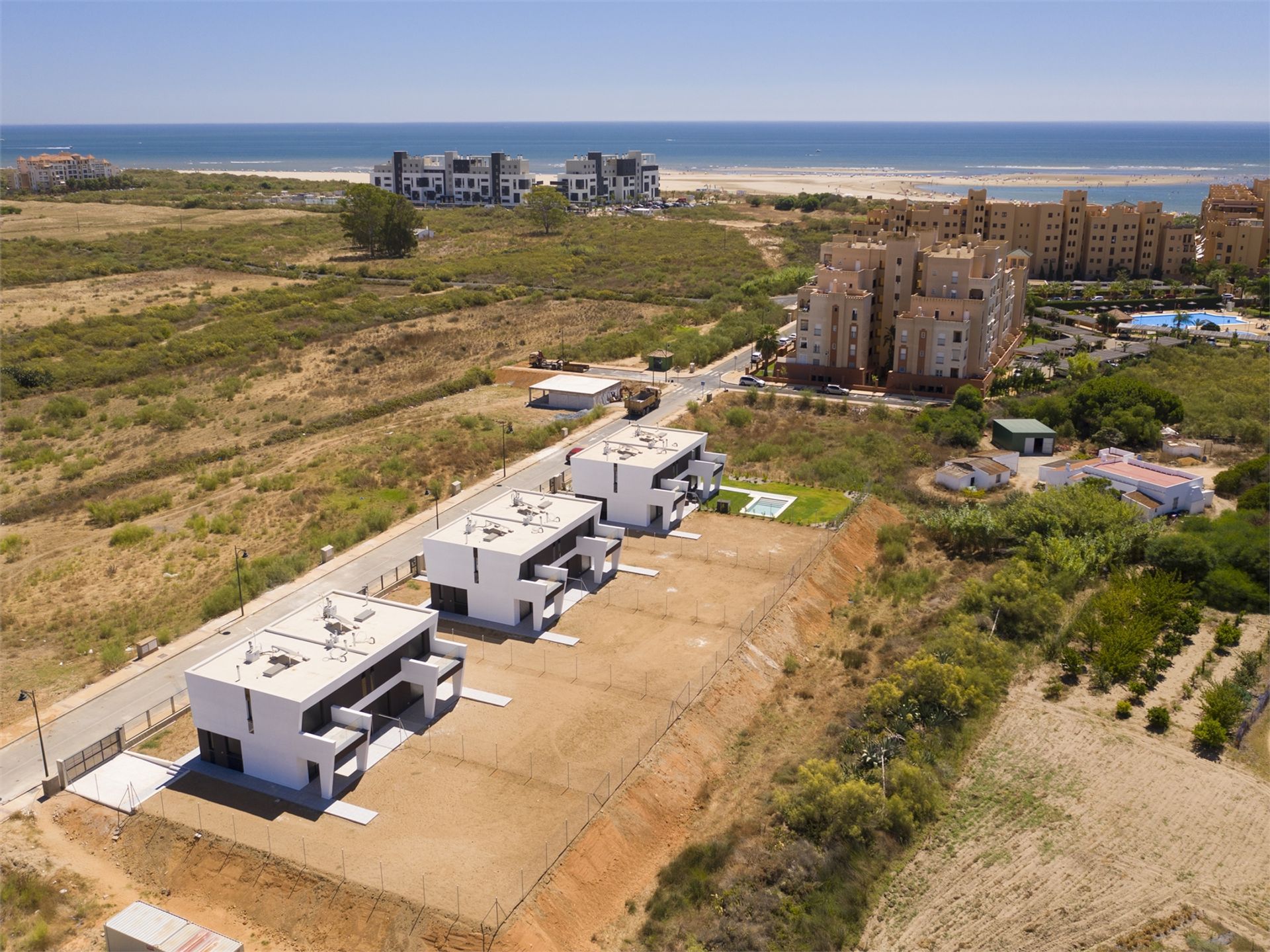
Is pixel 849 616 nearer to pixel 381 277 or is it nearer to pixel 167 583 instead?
pixel 167 583

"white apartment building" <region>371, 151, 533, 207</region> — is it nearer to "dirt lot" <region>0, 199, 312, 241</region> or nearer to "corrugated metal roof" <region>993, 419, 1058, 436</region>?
"dirt lot" <region>0, 199, 312, 241</region>

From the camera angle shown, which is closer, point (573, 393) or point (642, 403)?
point (642, 403)

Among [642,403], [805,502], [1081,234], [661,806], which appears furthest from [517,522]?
[1081,234]

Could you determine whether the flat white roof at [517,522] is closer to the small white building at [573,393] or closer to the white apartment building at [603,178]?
the small white building at [573,393]

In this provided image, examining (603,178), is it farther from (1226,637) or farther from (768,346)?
(1226,637)

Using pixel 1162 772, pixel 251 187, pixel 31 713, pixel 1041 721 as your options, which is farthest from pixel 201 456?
pixel 251 187

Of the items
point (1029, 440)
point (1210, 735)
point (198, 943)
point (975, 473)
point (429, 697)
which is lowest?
point (1210, 735)
